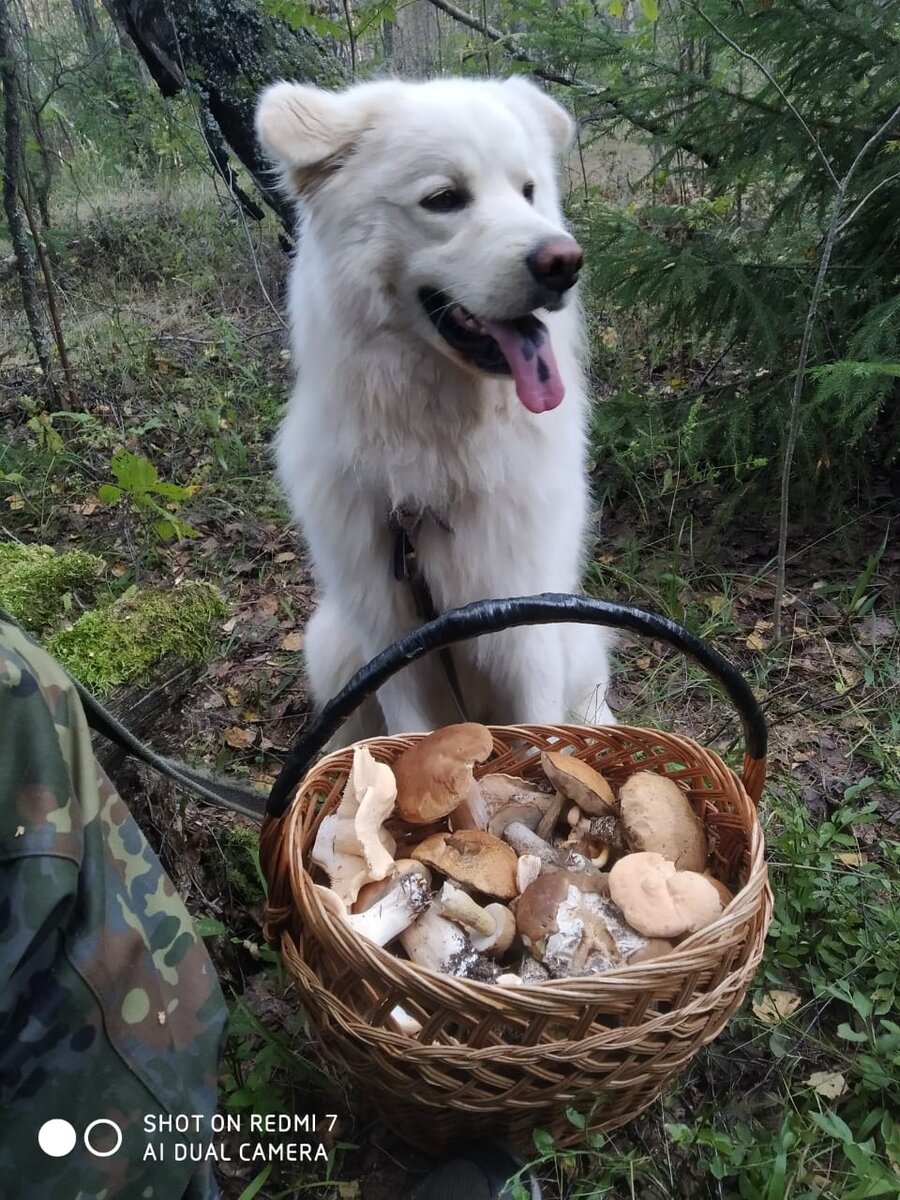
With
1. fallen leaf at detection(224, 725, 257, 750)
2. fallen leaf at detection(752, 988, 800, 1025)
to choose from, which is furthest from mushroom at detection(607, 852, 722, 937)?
fallen leaf at detection(224, 725, 257, 750)

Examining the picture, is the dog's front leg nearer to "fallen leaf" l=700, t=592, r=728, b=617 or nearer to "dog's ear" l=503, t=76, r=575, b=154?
"fallen leaf" l=700, t=592, r=728, b=617

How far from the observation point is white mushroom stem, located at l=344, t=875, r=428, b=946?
4.58ft

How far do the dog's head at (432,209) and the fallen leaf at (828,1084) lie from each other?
151cm

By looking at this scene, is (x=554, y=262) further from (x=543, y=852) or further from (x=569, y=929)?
(x=569, y=929)

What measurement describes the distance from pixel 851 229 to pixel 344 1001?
3.27 metres

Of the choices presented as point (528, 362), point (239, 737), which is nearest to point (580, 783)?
point (528, 362)

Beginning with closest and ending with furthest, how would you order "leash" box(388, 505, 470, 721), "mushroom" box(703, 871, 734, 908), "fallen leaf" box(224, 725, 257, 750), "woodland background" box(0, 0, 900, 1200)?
1. "mushroom" box(703, 871, 734, 908)
2. "woodland background" box(0, 0, 900, 1200)
3. "leash" box(388, 505, 470, 721)
4. "fallen leaf" box(224, 725, 257, 750)

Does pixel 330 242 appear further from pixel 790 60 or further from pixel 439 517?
pixel 790 60

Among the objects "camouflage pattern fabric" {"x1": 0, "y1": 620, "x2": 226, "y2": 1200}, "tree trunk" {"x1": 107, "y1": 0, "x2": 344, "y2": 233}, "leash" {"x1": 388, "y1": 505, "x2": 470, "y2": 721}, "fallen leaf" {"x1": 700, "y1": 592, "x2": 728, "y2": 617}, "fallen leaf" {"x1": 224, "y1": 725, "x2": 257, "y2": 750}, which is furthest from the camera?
"tree trunk" {"x1": 107, "y1": 0, "x2": 344, "y2": 233}

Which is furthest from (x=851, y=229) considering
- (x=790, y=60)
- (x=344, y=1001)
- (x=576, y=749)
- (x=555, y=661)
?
(x=344, y=1001)

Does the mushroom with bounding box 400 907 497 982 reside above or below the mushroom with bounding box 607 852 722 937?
below

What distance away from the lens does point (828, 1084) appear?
1665 millimetres

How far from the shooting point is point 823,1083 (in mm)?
1667

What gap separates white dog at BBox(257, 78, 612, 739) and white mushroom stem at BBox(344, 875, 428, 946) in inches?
33.4
